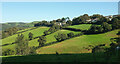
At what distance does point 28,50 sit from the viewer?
235 ft

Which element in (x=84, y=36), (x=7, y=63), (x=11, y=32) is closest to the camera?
(x=7, y=63)

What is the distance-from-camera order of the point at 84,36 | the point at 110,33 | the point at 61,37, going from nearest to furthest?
1. the point at 110,33
2. the point at 84,36
3. the point at 61,37

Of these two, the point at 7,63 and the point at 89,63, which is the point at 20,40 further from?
the point at 89,63

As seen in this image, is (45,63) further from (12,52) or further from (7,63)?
(12,52)

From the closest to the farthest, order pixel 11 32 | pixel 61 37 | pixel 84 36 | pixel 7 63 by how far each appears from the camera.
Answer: pixel 7 63, pixel 84 36, pixel 61 37, pixel 11 32

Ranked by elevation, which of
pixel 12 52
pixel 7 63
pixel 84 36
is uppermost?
pixel 7 63

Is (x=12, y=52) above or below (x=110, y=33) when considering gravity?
below

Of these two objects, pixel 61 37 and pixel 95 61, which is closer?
pixel 95 61

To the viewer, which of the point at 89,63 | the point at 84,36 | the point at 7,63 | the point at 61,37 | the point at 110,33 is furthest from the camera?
the point at 61,37

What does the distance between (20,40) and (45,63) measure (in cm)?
6364

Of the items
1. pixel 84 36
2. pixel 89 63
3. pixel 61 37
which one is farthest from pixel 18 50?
pixel 89 63

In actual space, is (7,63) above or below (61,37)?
above

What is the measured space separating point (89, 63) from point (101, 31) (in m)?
73.6

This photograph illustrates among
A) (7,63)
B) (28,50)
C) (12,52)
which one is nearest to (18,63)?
(7,63)
